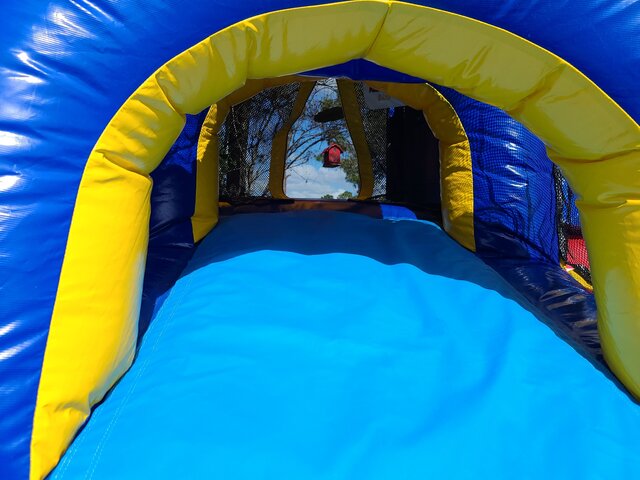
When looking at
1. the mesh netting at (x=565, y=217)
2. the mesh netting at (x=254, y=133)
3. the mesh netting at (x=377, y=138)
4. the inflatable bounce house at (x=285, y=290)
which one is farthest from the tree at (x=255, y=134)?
the mesh netting at (x=565, y=217)

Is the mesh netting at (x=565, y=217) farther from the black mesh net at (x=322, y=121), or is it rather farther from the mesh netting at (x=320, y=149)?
the mesh netting at (x=320, y=149)

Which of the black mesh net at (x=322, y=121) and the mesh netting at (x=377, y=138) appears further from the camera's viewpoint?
the mesh netting at (x=377, y=138)

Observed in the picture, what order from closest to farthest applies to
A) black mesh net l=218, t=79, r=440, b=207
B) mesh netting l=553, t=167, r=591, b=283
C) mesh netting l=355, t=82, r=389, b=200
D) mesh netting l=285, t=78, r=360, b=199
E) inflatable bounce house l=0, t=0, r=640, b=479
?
inflatable bounce house l=0, t=0, r=640, b=479, mesh netting l=553, t=167, r=591, b=283, black mesh net l=218, t=79, r=440, b=207, mesh netting l=355, t=82, r=389, b=200, mesh netting l=285, t=78, r=360, b=199

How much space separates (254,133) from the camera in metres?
2.48

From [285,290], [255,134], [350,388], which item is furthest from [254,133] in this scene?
[350,388]

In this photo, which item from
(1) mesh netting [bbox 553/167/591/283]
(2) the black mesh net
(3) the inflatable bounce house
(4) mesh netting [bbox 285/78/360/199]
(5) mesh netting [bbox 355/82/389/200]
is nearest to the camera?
(3) the inflatable bounce house

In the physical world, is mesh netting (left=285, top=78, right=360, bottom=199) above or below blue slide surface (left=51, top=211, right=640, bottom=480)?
above

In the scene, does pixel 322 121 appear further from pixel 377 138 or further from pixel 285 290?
pixel 285 290

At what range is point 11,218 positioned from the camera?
0.79m

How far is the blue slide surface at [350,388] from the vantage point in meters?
0.82

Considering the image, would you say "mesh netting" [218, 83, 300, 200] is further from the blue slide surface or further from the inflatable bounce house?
the blue slide surface

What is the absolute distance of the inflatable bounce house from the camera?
0.81 m

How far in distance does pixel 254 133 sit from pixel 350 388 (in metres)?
1.75

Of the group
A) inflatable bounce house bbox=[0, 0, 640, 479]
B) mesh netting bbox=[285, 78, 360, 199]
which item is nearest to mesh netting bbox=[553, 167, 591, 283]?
inflatable bounce house bbox=[0, 0, 640, 479]
